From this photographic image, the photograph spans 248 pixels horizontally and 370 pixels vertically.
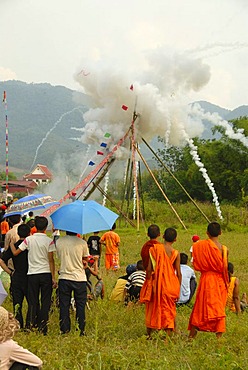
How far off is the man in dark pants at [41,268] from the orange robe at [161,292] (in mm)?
1202

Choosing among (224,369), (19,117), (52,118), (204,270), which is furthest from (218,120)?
(19,117)

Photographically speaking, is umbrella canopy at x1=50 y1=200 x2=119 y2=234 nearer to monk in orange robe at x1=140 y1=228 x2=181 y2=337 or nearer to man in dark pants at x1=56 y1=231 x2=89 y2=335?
man in dark pants at x1=56 y1=231 x2=89 y2=335

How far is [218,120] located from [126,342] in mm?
17197

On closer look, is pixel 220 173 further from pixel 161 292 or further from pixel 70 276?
pixel 70 276

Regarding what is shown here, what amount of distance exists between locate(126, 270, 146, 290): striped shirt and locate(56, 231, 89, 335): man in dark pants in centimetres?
126

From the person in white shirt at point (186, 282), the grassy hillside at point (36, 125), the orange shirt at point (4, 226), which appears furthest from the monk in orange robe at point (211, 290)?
the grassy hillside at point (36, 125)

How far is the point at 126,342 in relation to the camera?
21.1 feet

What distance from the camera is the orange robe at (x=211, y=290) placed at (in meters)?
6.79

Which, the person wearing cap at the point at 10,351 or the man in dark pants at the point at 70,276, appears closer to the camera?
the person wearing cap at the point at 10,351

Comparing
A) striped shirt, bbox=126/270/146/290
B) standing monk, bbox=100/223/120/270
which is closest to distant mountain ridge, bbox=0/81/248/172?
standing monk, bbox=100/223/120/270

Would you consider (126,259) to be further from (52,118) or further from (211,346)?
(52,118)

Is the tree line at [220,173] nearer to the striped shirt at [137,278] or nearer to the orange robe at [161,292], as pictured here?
the striped shirt at [137,278]

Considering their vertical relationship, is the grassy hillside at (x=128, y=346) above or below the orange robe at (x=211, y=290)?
below

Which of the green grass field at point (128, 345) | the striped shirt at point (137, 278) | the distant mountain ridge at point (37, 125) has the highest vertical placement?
the distant mountain ridge at point (37, 125)
